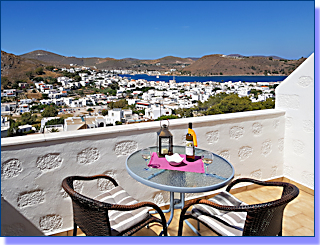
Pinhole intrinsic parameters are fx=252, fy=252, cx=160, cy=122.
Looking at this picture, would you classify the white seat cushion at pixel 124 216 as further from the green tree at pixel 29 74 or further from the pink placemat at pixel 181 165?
the green tree at pixel 29 74

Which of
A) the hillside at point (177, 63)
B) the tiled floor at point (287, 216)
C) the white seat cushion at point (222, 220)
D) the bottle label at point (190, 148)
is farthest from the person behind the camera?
the hillside at point (177, 63)

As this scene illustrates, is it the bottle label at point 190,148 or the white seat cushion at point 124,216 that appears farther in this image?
the bottle label at point 190,148

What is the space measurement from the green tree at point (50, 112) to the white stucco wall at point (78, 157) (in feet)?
8.64

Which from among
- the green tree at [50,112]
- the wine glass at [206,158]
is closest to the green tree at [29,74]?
the green tree at [50,112]

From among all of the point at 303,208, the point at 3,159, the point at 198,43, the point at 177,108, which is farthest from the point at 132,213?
the point at 198,43

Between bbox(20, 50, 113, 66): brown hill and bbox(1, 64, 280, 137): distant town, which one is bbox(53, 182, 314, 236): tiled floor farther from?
bbox(20, 50, 113, 66): brown hill

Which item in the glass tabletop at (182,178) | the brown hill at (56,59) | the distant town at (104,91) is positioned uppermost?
the brown hill at (56,59)

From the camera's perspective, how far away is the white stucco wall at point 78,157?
1765mm

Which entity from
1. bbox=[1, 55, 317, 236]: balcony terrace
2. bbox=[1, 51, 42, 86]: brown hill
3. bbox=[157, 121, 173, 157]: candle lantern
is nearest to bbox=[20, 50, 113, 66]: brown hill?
bbox=[1, 51, 42, 86]: brown hill

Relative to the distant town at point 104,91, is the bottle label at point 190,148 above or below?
below

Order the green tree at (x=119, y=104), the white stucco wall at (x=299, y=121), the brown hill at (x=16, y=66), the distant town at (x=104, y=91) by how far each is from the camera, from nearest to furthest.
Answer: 1. the white stucco wall at (x=299, y=121)
2. the brown hill at (x=16, y=66)
3. the distant town at (x=104, y=91)
4. the green tree at (x=119, y=104)

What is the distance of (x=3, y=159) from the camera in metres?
1.71

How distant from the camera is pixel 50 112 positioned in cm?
Result: 451

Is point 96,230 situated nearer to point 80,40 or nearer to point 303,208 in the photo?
point 303,208
